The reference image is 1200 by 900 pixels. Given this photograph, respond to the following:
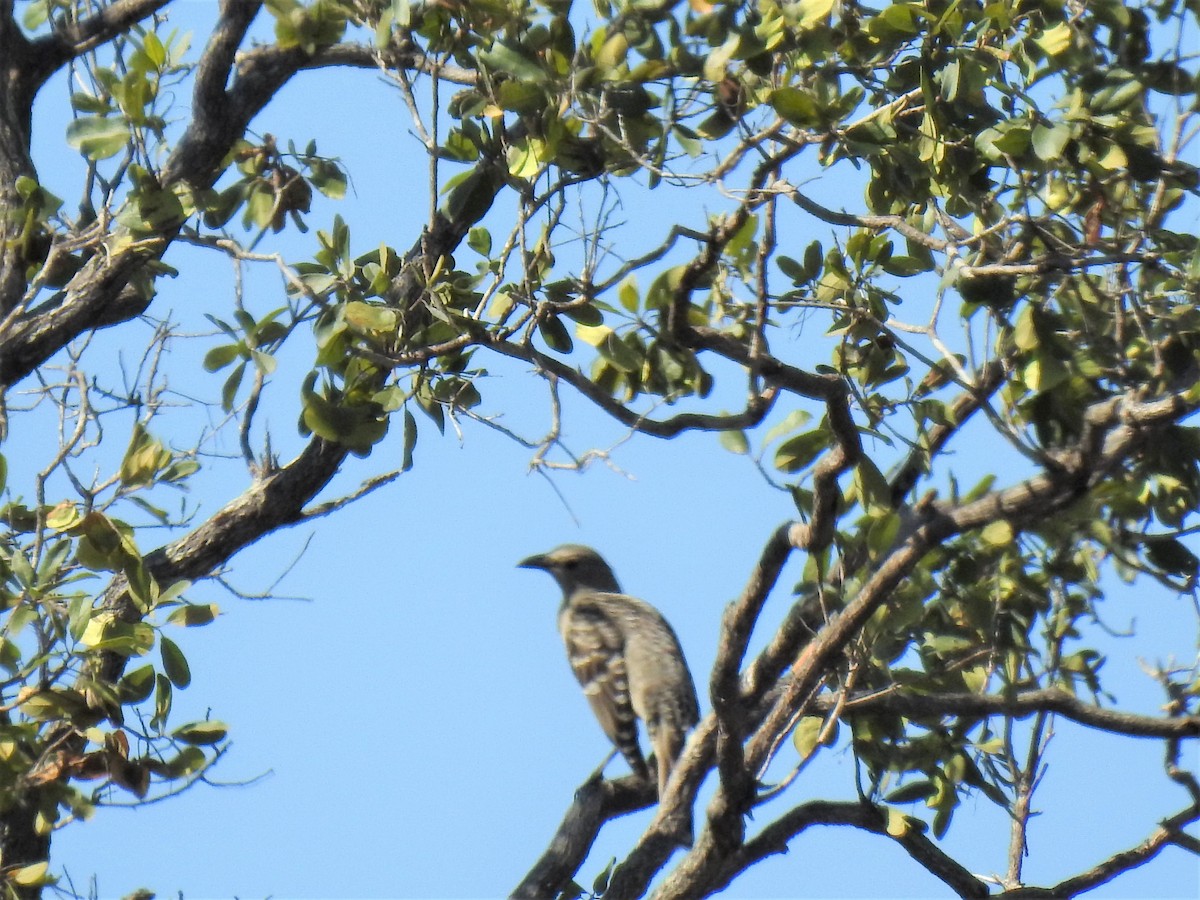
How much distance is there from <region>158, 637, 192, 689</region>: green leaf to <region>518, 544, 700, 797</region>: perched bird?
2556 mm

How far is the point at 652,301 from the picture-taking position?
4.32m

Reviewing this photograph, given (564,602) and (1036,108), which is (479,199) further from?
(564,602)

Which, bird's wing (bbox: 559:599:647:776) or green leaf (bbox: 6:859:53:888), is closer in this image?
green leaf (bbox: 6:859:53:888)

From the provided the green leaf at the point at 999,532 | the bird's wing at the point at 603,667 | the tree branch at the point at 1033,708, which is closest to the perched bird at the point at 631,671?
the bird's wing at the point at 603,667

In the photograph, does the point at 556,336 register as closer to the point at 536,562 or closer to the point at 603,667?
the point at 603,667

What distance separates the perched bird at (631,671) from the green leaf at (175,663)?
2.56 metres

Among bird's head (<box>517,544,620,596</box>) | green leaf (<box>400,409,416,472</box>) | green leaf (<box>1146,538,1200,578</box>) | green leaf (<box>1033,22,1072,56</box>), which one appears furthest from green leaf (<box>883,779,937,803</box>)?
bird's head (<box>517,544,620,596</box>)

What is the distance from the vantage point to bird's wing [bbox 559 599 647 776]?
7.64m

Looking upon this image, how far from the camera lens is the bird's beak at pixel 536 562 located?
10.1 metres

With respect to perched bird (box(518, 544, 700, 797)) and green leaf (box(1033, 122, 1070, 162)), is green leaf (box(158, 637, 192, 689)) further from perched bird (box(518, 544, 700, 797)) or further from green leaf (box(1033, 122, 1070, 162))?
green leaf (box(1033, 122, 1070, 162))

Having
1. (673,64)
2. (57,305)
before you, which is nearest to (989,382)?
(673,64)

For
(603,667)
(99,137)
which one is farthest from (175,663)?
(603,667)

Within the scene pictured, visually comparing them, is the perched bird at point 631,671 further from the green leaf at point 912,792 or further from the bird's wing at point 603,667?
the green leaf at point 912,792

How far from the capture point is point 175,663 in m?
4.98
